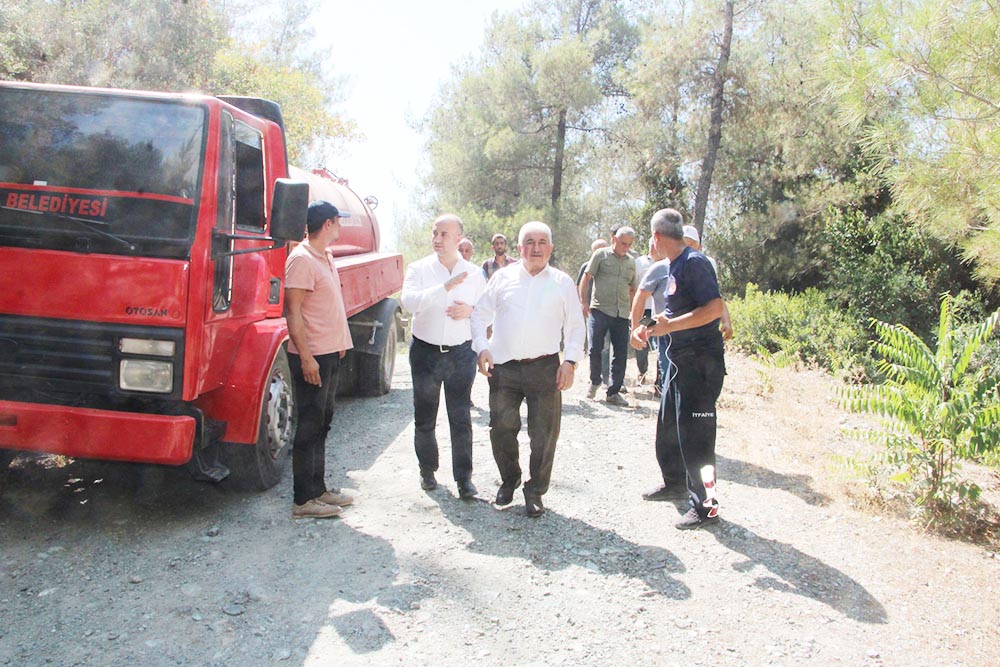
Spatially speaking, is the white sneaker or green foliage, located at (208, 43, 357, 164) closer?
Result: the white sneaker

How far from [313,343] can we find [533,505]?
5.37ft

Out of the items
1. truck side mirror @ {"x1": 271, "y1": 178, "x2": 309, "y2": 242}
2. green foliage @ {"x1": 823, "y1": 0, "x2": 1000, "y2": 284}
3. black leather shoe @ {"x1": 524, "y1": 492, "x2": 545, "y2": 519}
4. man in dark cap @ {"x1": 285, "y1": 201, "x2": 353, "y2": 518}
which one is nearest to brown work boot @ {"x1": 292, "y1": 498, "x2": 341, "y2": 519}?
man in dark cap @ {"x1": 285, "y1": 201, "x2": 353, "y2": 518}

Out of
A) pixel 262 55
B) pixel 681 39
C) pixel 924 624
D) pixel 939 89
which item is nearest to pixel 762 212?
pixel 681 39

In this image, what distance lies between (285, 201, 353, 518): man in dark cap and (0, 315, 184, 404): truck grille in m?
0.64

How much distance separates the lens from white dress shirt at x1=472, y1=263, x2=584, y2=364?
4863mm

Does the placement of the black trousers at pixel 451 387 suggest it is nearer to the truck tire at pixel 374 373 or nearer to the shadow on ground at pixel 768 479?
the shadow on ground at pixel 768 479

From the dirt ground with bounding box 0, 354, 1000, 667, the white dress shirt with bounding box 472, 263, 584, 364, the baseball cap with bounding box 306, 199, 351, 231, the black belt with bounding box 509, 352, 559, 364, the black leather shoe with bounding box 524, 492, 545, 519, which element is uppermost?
the baseball cap with bounding box 306, 199, 351, 231

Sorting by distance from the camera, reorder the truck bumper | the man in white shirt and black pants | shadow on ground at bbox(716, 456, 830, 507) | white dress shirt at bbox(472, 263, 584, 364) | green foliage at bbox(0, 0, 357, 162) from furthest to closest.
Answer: green foliage at bbox(0, 0, 357, 162) < shadow on ground at bbox(716, 456, 830, 507) < the man in white shirt and black pants < white dress shirt at bbox(472, 263, 584, 364) < the truck bumper

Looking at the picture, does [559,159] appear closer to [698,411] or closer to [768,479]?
[768,479]

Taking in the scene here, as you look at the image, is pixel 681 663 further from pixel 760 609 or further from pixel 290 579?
pixel 290 579

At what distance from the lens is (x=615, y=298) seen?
8.75 metres

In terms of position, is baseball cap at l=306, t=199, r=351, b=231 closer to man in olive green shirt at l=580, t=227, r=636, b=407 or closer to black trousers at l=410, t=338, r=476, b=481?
black trousers at l=410, t=338, r=476, b=481

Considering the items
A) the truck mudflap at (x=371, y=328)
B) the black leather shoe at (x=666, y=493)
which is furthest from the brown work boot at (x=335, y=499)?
the truck mudflap at (x=371, y=328)

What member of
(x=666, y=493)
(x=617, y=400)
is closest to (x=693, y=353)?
(x=666, y=493)
